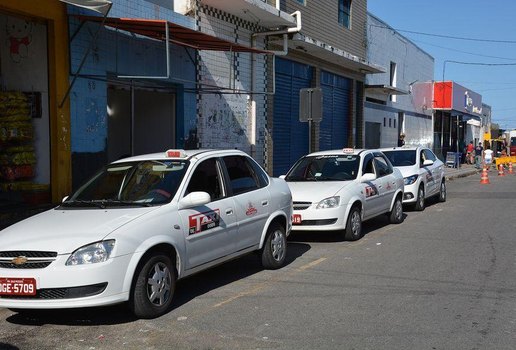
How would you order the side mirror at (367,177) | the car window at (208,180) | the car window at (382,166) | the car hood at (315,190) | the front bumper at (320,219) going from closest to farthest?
the car window at (208,180) < the front bumper at (320,219) < the car hood at (315,190) < the side mirror at (367,177) < the car window at (382,166)

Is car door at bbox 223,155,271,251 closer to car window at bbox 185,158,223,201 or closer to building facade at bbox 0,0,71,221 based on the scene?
car window at bbox 185,158,223,201

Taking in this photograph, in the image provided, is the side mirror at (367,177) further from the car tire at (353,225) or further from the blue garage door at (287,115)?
the blue garage door at (287,115)

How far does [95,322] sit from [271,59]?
13325mm

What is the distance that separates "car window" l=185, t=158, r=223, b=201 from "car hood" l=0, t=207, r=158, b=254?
2.60ft

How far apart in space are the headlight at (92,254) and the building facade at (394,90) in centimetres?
2223

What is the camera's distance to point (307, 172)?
10.8 meters

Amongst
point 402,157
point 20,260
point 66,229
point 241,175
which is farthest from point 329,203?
point 402,157

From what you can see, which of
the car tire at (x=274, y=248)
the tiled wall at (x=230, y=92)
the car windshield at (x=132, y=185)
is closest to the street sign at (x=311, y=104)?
the tiled wall at (x=230, y=92)

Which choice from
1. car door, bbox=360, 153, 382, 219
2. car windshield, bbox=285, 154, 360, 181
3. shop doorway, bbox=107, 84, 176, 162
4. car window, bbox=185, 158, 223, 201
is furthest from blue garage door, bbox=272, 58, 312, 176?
car window, bbox=185, 158, 223, 201

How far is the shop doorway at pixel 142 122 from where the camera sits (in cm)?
1382

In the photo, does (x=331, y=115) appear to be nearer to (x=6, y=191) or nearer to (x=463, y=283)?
(x=6, y=191)

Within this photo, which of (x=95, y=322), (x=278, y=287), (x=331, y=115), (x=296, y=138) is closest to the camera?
(x=95, y=322)

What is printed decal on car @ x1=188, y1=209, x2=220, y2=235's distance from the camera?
5869 mm

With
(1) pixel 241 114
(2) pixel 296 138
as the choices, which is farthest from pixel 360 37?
(1) pixel 241 114
